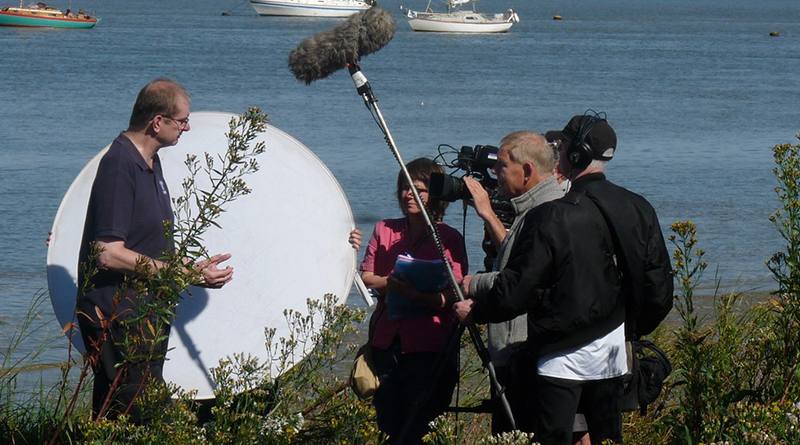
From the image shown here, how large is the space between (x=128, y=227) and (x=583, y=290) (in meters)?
1.71

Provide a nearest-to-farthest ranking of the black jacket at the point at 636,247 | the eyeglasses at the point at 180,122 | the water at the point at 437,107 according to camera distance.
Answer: the black jacket at the point at 636,247 < the eyeglasses at the point at 180,122 < the water at the point at 437,107

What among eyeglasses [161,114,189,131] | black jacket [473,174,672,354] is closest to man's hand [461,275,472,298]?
black jacket [473,174,672,354]

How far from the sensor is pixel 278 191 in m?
4.62

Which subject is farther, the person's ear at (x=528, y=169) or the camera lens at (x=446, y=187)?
the camera lens at (x=446, y=187)

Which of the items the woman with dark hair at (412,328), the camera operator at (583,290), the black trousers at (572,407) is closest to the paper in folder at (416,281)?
the woman with dark hair at (412,328)

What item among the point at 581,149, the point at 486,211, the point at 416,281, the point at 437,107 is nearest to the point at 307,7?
the point at 437,107

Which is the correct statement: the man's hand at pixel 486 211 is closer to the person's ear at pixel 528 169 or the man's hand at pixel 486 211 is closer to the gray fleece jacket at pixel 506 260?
the gray fleece jacket at pixel 506 260

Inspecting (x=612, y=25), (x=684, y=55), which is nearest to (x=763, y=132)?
(x=684, y=55)

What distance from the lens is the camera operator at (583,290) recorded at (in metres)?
3.73

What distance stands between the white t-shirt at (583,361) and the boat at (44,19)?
59271mm

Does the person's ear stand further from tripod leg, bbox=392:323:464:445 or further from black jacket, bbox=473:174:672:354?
tripod leg, bbox=392:323:464:445

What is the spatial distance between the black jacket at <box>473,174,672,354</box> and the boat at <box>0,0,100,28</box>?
2332 inches

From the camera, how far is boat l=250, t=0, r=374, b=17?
275ft

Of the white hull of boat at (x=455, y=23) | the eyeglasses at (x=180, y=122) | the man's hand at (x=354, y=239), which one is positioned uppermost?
the eyeglasses at (x=180, y=122)
